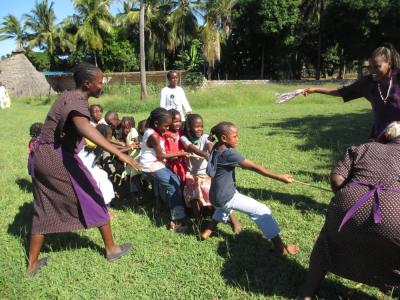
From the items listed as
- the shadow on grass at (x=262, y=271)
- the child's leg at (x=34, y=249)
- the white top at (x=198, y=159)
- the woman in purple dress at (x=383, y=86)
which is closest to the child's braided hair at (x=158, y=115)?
the white top at (x=198, y=159)

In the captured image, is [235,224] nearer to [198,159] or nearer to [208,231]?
[208,231]

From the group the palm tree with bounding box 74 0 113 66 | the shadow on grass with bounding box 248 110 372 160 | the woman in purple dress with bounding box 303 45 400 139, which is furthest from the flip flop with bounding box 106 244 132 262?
the palm tree with bounding box 74 0 113 66

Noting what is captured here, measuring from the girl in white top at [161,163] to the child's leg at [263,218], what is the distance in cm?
89

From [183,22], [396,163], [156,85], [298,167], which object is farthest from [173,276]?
[183,22]

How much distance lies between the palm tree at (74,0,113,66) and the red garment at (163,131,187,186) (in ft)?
123

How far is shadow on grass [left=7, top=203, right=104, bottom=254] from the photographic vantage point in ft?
14.0

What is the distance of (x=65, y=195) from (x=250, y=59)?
36.3 m

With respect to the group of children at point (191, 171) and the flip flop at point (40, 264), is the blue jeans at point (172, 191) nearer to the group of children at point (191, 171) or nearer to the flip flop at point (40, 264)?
the group of children at point (191, 171)

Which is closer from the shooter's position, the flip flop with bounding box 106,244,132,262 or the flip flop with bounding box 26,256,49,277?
the flip flop with bounding box 26,256,49,277

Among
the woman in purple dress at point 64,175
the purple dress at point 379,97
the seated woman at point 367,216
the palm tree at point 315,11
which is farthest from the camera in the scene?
the palm tree at point 315,11

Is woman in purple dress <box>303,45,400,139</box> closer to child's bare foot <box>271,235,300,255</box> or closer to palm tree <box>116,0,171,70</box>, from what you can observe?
child's bare foot <box>271,235,300,255</box>

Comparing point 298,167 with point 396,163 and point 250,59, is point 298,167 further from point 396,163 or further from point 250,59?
point 250,59

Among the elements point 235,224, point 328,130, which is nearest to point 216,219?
point 235,224

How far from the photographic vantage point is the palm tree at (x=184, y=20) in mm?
37156
